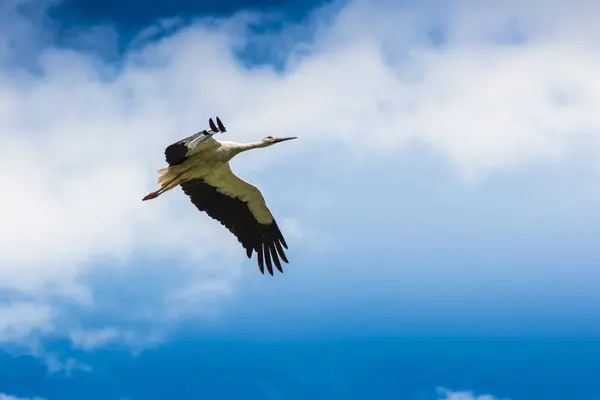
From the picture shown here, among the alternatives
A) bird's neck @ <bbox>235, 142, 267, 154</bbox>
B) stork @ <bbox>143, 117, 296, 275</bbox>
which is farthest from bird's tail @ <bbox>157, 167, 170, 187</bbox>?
bird's neck @ <bbox>235, 142, 267, 154</bbox>

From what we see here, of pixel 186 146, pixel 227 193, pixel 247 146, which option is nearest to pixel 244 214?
pixel 227 193

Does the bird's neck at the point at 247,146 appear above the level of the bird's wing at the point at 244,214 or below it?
above

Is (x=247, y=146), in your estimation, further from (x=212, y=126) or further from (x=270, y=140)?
(x=212, y=126)

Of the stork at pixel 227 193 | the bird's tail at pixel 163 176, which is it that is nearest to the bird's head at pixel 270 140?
the stork at pixel 227 193

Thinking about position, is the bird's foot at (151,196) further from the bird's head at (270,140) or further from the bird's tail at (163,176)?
the bird's head at (270,140)

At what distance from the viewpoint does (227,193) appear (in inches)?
711

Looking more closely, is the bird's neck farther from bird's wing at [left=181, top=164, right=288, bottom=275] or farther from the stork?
bird's wing at [left=181, top=164, right=288, bottom=275]

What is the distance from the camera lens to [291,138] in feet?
58.2

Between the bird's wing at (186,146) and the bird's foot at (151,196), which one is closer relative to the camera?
the bird's wing at (186,146)

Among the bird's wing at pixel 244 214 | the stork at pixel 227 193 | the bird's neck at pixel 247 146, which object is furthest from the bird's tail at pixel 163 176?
the bird's neck at pixel 247 146

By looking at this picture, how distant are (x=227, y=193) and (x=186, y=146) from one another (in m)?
2.57

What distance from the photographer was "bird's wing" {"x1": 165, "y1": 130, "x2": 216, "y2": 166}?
1494 centimetres

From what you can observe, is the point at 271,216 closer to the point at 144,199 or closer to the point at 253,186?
the point at 253,186

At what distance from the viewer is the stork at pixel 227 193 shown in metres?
16.8
